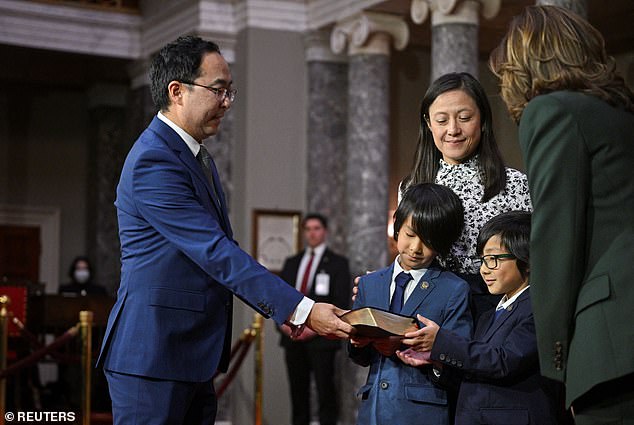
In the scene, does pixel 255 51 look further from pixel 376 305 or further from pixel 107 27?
pixel 376 305

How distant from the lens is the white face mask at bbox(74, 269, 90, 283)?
13.1 m

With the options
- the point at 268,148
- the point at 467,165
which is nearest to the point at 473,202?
the point at 467,165

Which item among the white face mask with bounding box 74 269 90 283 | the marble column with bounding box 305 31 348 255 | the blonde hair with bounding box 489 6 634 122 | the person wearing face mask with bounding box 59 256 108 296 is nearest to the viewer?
the blonde hair with bounding box 489 6 634 122

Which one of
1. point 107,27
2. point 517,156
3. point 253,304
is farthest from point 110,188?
point 253,304

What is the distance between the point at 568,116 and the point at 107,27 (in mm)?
10819

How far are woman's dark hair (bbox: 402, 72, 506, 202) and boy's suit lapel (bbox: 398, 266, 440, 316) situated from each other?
349 mm

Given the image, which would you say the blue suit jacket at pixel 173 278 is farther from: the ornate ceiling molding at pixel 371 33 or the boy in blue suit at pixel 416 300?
the ornate ceiling molding at pixel 371 33

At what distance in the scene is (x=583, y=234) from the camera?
8.95 feet

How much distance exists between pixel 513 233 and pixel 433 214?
28cm

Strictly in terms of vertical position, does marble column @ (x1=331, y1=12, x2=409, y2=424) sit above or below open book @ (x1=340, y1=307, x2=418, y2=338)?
above

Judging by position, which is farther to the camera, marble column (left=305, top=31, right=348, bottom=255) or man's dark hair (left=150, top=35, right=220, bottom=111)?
marble column (left=305, top=31, right=348, bottom=255)

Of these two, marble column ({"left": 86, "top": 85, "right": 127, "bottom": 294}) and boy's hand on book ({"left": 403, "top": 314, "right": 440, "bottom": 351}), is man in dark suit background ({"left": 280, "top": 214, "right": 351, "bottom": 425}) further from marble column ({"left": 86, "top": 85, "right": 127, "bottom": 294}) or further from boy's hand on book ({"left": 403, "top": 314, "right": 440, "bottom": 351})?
boy's hand on book ({"left": 403, "top": 314, "right": 440, "bottom": 351})

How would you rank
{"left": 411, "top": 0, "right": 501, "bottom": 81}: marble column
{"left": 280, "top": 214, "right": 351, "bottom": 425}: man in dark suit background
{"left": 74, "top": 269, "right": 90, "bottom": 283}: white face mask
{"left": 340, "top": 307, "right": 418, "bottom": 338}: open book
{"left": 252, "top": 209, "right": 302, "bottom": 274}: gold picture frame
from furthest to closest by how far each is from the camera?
{"left": 74, "top": 269, "right": 90, "bottom": 283}: white face mask
{"left": 252, "top": 209, "right": 302, "bottom": 274}: gold picture frame
{"left": 280, "top": 214, "right": 351, "bottom": 425}: man in dark suit background
{"left": 411, "top": 0, "right": 501, "bottom": 81}: marble column
{"left": 340, "top": 307, "right": 418, "bottom": 338}: open book

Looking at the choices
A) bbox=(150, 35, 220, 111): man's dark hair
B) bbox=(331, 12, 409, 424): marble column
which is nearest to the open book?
bbox=(150, 35, 220, 111): man's dark hair
